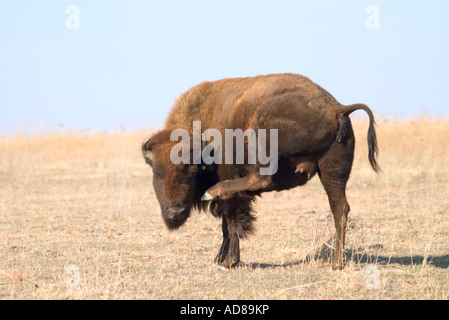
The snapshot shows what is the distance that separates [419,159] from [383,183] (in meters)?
4.16

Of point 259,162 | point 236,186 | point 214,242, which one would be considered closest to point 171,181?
point 236,186

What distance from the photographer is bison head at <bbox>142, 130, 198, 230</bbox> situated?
6.54m

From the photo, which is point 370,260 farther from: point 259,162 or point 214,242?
point 214,242

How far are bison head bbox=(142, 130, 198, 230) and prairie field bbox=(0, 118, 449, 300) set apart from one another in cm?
65

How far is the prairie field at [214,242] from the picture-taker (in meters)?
5.83

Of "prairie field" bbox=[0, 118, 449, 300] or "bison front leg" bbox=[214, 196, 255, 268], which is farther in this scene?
"bison front leg" bbox=[214, 196, 255, 268]

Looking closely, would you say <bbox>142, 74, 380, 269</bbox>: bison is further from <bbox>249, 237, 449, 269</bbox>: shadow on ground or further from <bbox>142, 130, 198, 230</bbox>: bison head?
<bbox>249, 237, 449, 269</bbox>: shadow on ground

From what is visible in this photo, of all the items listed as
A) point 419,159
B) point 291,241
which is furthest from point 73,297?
point 419,159

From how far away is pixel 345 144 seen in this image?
21.1 feet

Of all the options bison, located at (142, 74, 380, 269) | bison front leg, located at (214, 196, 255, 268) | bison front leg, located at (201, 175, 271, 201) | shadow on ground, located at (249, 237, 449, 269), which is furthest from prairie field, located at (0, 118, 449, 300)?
bison front leg, located at (201, 175, 271, 201)

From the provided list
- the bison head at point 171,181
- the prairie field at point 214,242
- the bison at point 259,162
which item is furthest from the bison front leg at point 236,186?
the prairie field at point 214,242

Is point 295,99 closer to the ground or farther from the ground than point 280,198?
farther from the ground
